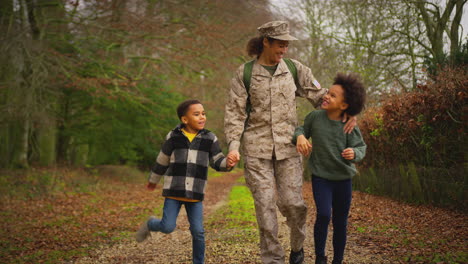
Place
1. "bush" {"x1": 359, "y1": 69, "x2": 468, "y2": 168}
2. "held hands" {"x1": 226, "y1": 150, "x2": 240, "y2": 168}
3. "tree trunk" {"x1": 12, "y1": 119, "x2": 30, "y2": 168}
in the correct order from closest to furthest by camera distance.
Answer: "held hands" {"x1": 226, "y1": 150, "x2": 240, "y2": 168}, "bush" {"x1": 359, "y1": 69, "x2": 468, "y2": 168}, "tree trunk" {"x1": 12, "y1": 119, "x2": 30, "y2": 168}

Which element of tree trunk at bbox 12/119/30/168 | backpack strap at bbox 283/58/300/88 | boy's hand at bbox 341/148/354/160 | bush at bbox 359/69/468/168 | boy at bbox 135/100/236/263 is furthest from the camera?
tree trunk at bbox 12/119/30/168

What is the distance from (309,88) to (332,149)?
0.81m

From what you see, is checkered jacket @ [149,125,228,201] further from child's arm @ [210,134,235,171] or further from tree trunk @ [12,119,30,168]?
tree trunk @ [12,119,30,168]

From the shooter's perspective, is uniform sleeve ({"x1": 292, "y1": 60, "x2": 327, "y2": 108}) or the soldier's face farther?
uniform sleeve ({"x1": 292, "y1": 60, "x2": 327, "y2": 108})

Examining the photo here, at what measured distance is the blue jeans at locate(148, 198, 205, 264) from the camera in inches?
163

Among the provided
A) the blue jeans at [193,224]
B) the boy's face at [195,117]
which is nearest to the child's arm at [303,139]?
the boy's face at [195,117]

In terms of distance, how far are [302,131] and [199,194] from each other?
1209 mm

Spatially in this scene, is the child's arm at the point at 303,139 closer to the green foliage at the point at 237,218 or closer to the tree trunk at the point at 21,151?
the green foliage at the point at 237,218

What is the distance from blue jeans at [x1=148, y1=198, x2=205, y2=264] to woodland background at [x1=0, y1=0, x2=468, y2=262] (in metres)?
4.53

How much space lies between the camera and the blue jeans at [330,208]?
12.7 feet

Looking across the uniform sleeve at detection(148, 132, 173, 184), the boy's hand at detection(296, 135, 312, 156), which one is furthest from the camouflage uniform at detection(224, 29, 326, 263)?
the uniform sleeve at detection(148, 132, 173, 184)

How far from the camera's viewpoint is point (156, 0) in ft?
47.9

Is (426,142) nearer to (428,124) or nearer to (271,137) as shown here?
(428,124)

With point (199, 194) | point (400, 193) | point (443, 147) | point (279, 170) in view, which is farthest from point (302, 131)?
point (400, 193)
